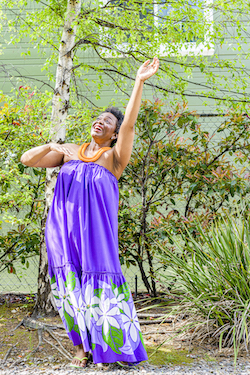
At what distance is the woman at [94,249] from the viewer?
93.1 inches

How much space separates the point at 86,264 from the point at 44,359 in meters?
0.87

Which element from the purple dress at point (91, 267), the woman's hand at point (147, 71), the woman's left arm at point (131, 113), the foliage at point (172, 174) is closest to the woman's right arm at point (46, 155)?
the purple dress at point (91, 267)

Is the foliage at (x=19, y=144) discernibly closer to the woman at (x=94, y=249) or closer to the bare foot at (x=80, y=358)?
the woman at (x=94, y=249)

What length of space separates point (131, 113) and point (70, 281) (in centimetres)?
121

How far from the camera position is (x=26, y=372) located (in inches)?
95.2

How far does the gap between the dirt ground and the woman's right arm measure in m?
1.46

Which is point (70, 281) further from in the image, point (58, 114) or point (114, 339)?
point (58, 114)

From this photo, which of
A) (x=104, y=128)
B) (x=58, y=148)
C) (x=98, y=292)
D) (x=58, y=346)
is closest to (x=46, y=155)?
(x=58, y=148)

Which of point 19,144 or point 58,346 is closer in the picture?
point 58,346

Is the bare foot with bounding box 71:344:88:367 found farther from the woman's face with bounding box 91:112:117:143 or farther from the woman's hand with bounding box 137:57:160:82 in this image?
the woman's hand with bounding box 137:57:160:82

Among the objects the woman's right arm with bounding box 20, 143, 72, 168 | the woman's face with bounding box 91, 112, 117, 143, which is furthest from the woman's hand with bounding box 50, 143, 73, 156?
the woman's face with bounding box 91, 112, 117, 143

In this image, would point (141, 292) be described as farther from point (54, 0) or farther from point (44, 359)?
point (54, 0)

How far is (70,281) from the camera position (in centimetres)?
244

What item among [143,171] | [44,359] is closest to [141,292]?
[143,171]
